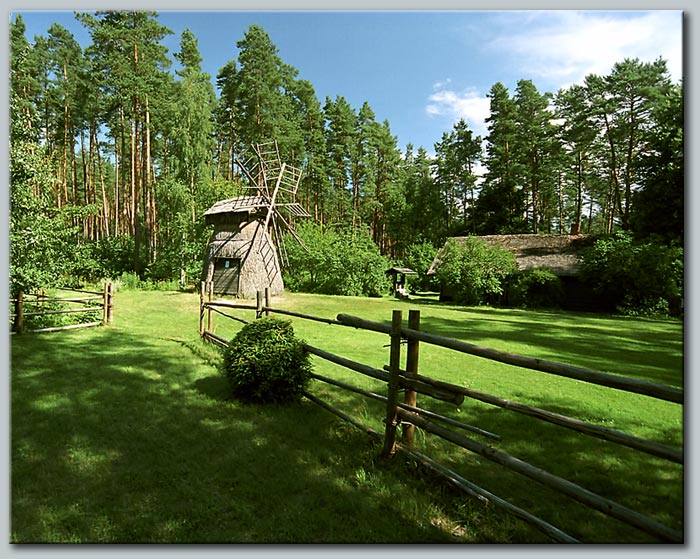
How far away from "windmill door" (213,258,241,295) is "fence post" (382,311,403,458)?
53.1 feet

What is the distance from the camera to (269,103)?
26422mm

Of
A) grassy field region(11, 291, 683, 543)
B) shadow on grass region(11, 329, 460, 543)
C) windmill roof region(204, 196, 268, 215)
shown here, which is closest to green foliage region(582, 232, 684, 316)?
grassy field region(11, 291, 683, 543)

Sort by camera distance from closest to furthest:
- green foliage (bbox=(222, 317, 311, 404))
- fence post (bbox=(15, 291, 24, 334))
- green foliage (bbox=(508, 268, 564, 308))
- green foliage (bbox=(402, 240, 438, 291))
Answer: green foliage (bbox=(222, 317, 311, 404)) → fence post (bbox=(15, 291, 24, 334)) → green foliage (bbox=(508, 268, 564, 308)) → green foliage (bbox=(402, 240, 438, 291))

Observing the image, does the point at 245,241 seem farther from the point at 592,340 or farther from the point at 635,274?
the point at 635,274

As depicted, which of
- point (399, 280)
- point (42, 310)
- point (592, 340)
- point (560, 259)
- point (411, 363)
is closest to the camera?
point (411, 363)

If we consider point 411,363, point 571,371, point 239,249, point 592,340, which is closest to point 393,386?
point 411,363

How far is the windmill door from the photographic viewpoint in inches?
733

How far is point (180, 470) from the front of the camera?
334 centimetres

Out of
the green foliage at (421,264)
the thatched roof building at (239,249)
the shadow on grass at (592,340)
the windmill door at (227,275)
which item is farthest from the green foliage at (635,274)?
the windmill door at (227,275)

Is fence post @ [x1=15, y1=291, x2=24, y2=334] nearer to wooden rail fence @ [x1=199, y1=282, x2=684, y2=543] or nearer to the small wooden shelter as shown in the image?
wooden rail fence @ [x1=199, y1=282, x2=684, y2=543]

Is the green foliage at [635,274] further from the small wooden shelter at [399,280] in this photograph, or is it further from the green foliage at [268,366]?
the green foliage at [268,366]

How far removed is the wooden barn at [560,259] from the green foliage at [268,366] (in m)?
20.5

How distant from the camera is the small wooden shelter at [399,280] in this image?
24175mm

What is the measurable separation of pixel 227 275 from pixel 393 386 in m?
16.8
